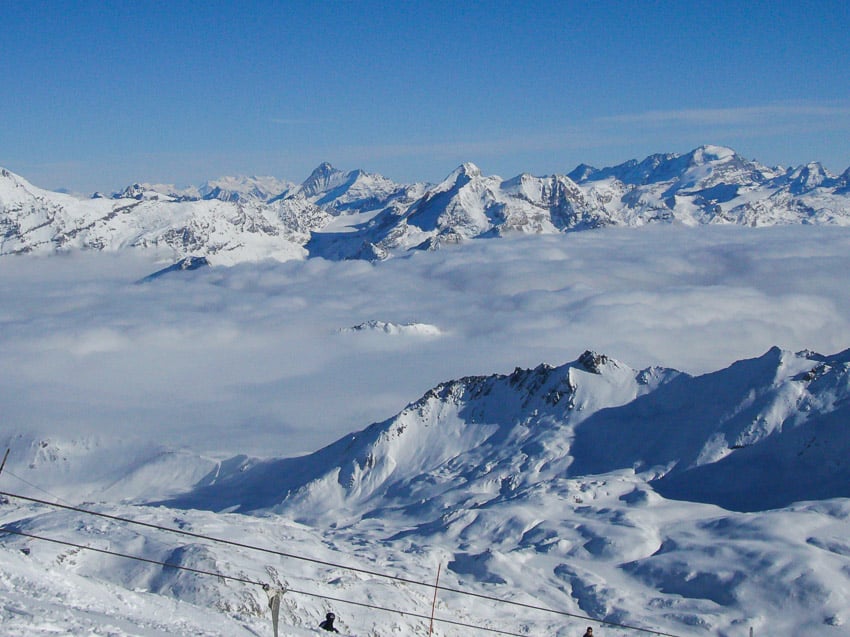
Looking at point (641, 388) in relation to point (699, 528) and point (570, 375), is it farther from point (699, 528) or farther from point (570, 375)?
point (699, 528)

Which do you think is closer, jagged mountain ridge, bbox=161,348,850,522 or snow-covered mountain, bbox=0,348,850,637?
snow-covered mountain, bbox=0,348,850,637

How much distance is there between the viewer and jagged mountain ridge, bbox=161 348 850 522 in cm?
15162

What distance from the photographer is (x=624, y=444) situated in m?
176

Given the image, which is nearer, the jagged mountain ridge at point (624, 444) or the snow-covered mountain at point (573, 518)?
the snow-covered mountain at point (573, 518)

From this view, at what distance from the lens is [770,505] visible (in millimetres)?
143625

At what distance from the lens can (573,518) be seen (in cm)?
14688

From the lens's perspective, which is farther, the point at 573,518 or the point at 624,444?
the point at 624,444

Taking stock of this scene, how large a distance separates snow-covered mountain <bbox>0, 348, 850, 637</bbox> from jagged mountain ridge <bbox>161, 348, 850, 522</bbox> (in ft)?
1.35

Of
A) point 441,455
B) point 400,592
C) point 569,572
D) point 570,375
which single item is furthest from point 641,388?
point 400,592

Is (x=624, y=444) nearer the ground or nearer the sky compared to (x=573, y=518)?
nearer the sky

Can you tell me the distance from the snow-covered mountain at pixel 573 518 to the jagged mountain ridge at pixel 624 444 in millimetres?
413

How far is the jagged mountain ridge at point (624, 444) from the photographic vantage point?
152 meters

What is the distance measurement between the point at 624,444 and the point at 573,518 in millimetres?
33496

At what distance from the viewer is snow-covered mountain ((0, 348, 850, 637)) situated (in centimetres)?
10412
